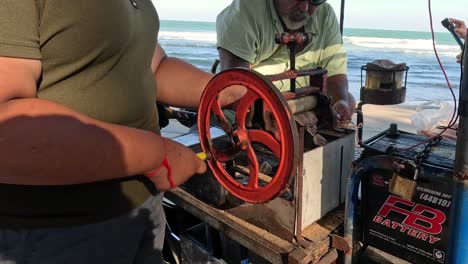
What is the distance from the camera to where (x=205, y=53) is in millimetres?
14859

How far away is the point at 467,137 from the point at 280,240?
0.60m

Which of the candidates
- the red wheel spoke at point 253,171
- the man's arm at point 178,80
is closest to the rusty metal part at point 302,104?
the red wheel spoke at point 253,171

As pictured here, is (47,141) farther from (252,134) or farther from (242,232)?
(242,232)

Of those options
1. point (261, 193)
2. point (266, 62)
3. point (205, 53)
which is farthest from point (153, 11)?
point (205, 53)

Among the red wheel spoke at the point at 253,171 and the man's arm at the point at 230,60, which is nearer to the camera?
the red wheel spoke at the point at 253,171

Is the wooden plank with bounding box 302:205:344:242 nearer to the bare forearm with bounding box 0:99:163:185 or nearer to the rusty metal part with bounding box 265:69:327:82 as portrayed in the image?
the rusty metal part with bounding box 265:69:327:82

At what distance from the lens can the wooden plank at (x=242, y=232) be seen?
122 centimetres

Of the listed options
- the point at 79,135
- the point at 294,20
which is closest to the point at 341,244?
the point at 79,135

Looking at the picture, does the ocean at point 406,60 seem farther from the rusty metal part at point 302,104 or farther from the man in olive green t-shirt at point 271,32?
the rusty metal part at point 302,104

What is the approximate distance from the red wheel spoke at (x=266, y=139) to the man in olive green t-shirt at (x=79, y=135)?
0.16 metres

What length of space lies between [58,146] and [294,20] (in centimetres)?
189

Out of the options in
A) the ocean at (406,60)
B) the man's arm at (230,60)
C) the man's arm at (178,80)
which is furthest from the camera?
the ocean at (406,60)

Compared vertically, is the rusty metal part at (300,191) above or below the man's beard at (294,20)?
below

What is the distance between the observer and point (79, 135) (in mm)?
744
